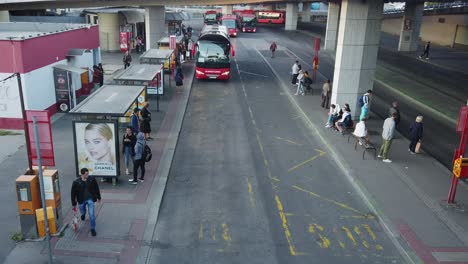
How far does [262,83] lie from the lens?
3123 cm

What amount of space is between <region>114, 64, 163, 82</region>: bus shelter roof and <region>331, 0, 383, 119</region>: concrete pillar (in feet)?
30.9

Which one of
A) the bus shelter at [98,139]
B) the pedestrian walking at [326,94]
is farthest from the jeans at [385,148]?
the bus shelter at [98,139]

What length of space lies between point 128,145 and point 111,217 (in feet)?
10.4

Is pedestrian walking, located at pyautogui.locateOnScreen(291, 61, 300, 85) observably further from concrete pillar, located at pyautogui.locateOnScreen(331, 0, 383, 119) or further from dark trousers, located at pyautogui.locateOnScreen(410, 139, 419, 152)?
dark trousers, located at pyautogui.locateOnScreen(410, 139, 419, 152)

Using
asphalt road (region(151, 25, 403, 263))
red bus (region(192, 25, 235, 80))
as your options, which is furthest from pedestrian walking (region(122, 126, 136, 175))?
red bus (region(192, 25, 235, 80))

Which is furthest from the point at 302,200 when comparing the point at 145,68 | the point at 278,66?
the point at 278,66

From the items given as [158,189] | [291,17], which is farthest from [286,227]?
[291,17]

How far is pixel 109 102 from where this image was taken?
14.6 metres

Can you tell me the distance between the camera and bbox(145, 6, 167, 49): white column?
3888cm

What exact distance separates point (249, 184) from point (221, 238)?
11.6ft

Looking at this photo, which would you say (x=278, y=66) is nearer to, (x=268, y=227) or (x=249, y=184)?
(x=249, y=184)

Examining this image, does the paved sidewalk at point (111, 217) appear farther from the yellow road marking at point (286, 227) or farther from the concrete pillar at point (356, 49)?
the concrete pillar at point (356, 49)

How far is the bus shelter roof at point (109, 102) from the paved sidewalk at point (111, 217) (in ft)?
7.64

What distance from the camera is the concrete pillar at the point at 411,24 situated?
49844mm
